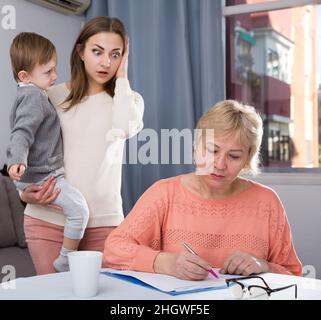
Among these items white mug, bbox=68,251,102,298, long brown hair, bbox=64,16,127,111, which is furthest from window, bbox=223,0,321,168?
white mug, bbox=68,251,102,298

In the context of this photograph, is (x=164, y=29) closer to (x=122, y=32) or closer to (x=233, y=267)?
(x=122, y=32)

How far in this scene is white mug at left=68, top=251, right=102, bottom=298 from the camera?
1011mm

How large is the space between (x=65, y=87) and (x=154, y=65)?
1462 mm

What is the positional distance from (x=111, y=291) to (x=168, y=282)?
0.14m

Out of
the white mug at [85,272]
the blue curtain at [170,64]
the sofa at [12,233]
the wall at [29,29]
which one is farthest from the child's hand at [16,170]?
the blue curtain at [170,64]

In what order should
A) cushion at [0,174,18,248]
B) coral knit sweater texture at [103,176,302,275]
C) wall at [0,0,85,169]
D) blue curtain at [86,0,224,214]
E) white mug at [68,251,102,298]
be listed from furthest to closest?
1. blue curtain at [86,0,224,214]
2. wall at [0,0,85,169]
3. cushion at [0,174,18,248]
4. coral knit sweater texture at [103,176,302,275]
5. white mug at [68,251,102,298]

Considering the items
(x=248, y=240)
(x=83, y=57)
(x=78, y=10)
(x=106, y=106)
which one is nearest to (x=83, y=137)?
(x=106, y=106)

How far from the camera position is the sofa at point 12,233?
2.28 m

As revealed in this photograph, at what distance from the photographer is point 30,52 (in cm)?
158

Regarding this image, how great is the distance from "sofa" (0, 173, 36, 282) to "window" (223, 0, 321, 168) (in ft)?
4.50

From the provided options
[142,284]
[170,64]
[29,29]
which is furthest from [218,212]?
[29,29]

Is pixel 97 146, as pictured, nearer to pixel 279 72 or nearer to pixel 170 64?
pixel 170 64

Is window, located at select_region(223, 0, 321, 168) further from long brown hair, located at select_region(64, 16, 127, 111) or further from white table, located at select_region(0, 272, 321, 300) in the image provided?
white table, located at select_region(0, 272, 321, 300)

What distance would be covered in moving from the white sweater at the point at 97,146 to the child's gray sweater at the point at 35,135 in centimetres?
3
